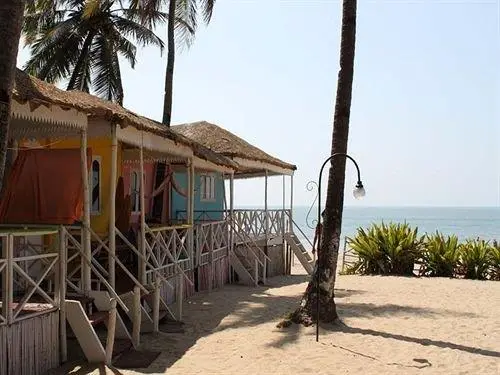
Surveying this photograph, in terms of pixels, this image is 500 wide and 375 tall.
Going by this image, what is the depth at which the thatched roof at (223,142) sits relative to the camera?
17.3 meters

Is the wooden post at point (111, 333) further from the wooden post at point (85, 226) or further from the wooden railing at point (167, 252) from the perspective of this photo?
the wooden railing at point (167, 252)

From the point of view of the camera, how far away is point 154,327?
9227mm

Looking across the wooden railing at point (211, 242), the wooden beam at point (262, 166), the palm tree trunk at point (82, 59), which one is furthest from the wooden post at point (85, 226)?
the palm tree trunk at point (82, 59)

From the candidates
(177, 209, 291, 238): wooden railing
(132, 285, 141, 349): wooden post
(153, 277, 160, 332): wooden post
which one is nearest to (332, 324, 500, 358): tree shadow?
(153, 277, 160, 332): wooden post

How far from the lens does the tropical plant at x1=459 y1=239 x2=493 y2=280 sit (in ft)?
56.6

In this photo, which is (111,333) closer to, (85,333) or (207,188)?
(85,333)

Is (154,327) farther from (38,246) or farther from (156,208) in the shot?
(156,208)

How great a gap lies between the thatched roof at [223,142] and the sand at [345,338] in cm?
502

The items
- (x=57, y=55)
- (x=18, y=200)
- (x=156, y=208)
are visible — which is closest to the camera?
(x=18, y=200)

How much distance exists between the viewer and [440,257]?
17594 mm

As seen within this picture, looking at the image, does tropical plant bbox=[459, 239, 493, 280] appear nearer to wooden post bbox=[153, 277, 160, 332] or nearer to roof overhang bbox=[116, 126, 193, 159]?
roof overhang bbox=[116, 126, 193, 159]

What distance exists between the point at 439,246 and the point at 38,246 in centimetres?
1268

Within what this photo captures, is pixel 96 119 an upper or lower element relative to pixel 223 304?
upper

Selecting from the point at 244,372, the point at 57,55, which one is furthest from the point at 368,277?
the point at 57,55
